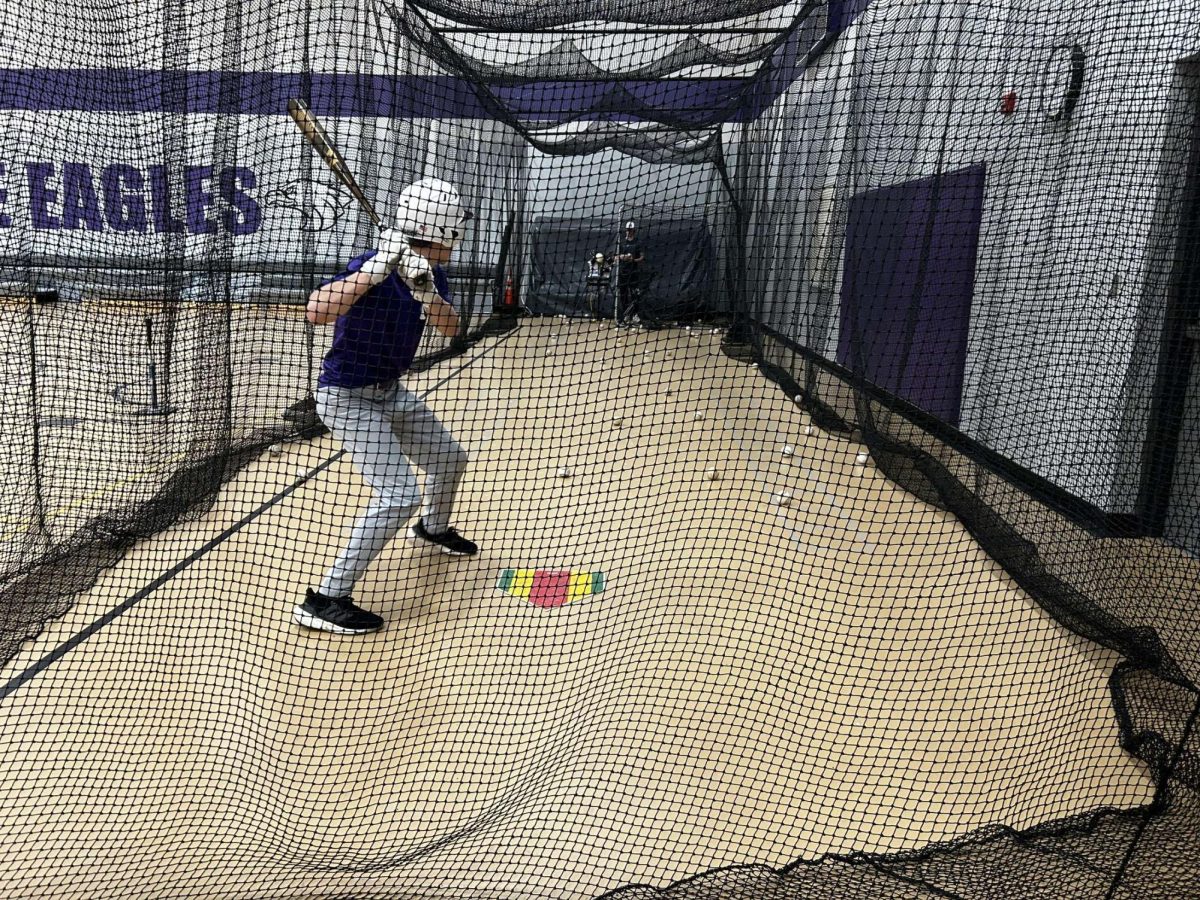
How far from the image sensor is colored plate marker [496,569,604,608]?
11.8 ft

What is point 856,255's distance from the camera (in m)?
5.78

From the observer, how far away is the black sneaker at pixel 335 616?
10.7 ft

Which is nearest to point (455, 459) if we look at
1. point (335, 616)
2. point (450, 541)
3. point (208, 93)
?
point (450, 541)

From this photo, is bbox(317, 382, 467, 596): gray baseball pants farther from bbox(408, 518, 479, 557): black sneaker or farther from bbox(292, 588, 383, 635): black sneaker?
bbox(408, 518, 479, 557): black sneaker

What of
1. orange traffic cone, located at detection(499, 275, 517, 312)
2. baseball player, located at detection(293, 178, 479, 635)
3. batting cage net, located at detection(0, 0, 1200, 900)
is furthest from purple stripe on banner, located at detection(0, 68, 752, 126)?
orange traffic cone, located at detection(499, 275, 517, 312)

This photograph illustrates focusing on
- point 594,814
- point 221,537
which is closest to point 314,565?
point 221,537

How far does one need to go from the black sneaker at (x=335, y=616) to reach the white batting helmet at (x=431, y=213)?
4.41 ft

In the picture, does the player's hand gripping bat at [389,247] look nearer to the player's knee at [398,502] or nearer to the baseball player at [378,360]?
the baseball player at [378,360]

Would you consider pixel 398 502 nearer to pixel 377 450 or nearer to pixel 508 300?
pixel 377 450

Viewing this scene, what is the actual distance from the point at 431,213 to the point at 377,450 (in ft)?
3.03

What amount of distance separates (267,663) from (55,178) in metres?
3.12

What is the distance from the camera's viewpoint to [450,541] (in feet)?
13.4

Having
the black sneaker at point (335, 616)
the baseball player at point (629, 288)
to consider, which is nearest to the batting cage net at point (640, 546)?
the black sneaker at point (335, 616)

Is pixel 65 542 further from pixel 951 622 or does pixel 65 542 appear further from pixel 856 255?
pixel 856 255
